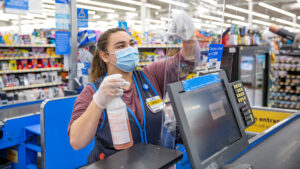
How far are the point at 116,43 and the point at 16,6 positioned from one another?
7.84 feet

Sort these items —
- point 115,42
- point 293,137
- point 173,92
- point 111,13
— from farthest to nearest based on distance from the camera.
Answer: point 111,13 → point 293,137 → point 115,42 → point 173,92

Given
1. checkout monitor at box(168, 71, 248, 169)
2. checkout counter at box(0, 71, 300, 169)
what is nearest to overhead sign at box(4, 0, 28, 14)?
checkout counter at box(0, 71, 300, 169)

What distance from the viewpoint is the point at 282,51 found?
718cm

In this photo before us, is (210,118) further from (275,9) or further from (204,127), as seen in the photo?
(275,9)

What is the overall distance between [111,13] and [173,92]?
57.4ft

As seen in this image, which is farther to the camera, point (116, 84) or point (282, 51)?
point (282, 51)

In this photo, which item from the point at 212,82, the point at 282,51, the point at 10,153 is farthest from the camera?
the point at 282,51

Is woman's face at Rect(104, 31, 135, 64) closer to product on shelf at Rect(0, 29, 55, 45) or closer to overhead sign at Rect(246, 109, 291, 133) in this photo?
overhead sign at Rect(246, 109, 291, 133)

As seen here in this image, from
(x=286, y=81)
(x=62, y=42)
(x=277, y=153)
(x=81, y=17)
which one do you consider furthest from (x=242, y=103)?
(x=286, y=81)

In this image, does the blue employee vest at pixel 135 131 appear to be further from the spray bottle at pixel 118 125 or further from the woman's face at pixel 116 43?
the spray bottle at pixel 118 125

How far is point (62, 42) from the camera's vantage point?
3.57m

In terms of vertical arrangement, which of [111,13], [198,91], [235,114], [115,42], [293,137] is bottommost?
[293,137]

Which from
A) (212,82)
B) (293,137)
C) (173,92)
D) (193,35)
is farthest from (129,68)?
(293,137)

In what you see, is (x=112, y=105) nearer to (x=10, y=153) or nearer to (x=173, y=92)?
(x=173, y=92)
